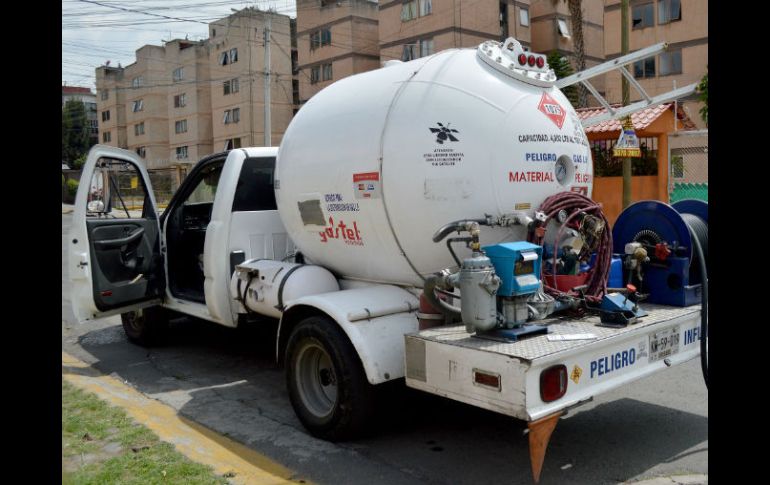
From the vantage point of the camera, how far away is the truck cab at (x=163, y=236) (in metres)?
6.41

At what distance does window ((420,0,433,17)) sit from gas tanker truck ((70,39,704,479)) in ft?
120

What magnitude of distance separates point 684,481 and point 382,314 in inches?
82.1

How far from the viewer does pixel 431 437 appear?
16.0ft

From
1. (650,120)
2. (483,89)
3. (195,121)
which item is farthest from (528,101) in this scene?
(195,121)

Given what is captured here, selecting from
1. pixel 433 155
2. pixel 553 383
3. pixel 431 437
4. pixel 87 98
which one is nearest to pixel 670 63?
pixel 433 155

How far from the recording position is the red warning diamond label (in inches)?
193

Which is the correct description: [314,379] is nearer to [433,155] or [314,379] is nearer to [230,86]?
[433,155]

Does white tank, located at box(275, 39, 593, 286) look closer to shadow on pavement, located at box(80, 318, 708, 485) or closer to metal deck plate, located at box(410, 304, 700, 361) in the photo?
metal deck plate, located at box(410, 304, 700, 361)

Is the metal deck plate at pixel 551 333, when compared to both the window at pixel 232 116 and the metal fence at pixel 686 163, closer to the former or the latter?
the metal fence at pixel 686 163

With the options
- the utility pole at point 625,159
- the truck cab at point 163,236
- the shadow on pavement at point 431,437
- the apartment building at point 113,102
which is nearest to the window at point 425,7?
the utility pole at point 625,159

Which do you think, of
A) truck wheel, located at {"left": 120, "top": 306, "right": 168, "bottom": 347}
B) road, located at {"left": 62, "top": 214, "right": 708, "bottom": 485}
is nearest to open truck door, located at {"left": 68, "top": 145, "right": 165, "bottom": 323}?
truck wheel, located at {"left": 120, "top": 306, "right": 168, "bottom": 347}

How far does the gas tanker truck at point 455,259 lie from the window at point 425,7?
36426 mm

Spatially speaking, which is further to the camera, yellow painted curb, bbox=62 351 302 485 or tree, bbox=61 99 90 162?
tree, bbox=61 99 90 162

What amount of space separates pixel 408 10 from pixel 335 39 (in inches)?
298
